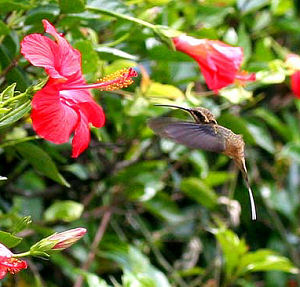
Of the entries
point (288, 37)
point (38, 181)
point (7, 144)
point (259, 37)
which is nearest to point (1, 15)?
point (7, 144)

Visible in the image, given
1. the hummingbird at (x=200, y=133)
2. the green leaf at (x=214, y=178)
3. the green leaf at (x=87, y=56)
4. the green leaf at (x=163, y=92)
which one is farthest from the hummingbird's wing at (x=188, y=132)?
the green leaf at (x=214, y=178)

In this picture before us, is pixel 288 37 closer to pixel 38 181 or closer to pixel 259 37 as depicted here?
pixel 259 37

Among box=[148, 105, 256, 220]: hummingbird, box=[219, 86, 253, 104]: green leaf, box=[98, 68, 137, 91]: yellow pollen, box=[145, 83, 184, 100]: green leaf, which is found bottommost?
box=[145, 83, 184, 100]: green leaf

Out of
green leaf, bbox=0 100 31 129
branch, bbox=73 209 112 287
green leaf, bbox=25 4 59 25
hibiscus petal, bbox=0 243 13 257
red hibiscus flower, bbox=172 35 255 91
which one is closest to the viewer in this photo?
hibiscus petal, bbox=0 243 13 257

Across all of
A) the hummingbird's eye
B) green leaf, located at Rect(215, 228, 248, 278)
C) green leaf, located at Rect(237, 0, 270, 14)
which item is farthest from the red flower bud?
green leaf, located at Rect(237, 0, 270, 14)

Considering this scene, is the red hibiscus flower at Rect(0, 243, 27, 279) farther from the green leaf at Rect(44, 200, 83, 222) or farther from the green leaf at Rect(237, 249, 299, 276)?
the green leaf at Rect(237, 249, 299, 276)

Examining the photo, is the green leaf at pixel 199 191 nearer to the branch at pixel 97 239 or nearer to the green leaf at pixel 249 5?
the branch at pixel 97 239

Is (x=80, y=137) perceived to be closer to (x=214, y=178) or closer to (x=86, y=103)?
(x=86, y=103)

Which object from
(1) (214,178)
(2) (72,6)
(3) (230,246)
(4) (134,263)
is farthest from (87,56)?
(1) (214,178)
